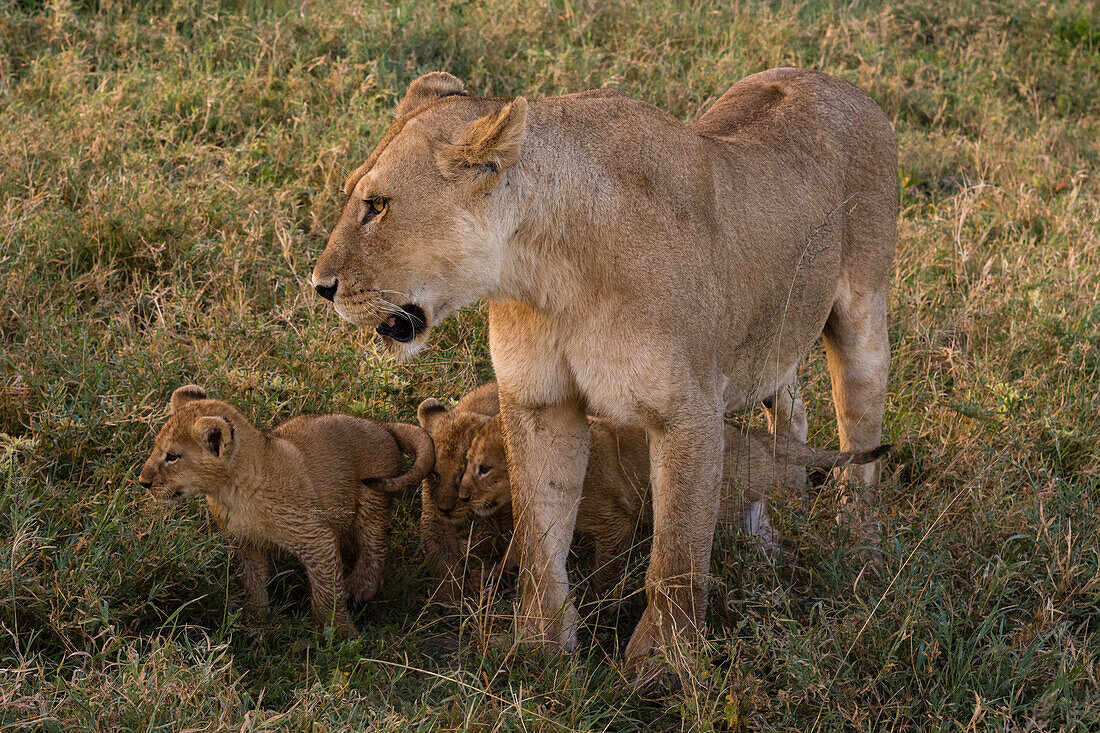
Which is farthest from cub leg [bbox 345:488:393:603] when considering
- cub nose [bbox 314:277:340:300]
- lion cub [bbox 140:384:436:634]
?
cub nose [bbox 314:277:340:300]

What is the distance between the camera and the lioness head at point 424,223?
3.36 metres

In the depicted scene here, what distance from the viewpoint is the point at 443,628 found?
427 cm

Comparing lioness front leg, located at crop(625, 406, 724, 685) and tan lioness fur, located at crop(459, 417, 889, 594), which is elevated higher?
lioness front leg, located at crop(625, 406, 724, 685)

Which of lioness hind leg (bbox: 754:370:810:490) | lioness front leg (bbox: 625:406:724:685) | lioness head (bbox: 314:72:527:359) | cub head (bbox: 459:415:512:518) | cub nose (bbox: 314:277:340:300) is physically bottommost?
lioness hind leg (bbox: 754:370:810:490)

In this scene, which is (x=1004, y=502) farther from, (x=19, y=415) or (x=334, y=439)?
(x=19, y=415)

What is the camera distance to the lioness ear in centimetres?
324

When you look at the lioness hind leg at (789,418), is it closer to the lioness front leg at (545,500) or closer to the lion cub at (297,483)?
the lioness front leg at (545,500)

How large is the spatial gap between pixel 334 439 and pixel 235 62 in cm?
372

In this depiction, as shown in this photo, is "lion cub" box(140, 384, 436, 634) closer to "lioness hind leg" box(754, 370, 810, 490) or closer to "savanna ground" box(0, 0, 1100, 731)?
"savanna ground" box(0, 0, 1100, 731)

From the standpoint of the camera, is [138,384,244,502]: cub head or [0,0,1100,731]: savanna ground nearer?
[0,0,1100,731]: savanna ground

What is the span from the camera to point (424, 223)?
3373mm

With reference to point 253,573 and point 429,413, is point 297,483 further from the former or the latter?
point 429,413

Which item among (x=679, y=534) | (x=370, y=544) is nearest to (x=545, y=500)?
(x=679, y=534)

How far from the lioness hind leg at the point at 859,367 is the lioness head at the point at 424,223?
6.55 feet
